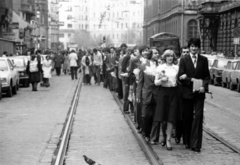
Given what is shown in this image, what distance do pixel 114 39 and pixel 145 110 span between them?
152168 mm

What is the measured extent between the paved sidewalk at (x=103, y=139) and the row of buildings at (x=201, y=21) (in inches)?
728

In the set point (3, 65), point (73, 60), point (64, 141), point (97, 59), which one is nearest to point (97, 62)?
point (97, 59)

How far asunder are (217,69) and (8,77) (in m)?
14.0

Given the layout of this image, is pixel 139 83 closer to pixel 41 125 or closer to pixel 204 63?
pixel 204 63

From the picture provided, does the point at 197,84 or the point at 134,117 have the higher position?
the point at 197,84

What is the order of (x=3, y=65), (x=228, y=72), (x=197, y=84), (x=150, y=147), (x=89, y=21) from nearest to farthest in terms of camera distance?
(x=197, y=84) < (x=150, y=147) < (x=3, y=65) < (x=228, y=72) < (x=89, y=21)

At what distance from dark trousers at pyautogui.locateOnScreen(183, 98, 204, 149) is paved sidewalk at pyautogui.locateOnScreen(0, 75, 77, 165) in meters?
Answer: 2.36

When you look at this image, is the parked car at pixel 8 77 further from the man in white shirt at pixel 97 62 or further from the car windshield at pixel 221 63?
the car windshield at pixel 221 63

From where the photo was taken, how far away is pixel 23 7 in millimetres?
76875

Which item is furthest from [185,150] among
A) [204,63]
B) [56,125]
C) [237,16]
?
[237,16]

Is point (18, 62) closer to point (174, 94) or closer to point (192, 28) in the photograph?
point (174, 94)

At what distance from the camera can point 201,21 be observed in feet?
218

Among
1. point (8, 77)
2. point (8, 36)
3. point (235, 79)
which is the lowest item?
point (235, 79)

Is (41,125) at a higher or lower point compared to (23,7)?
lower
